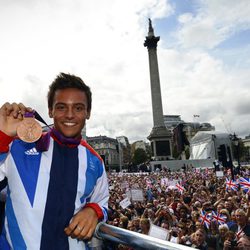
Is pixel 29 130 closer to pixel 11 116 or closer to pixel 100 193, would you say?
pixel 11 116

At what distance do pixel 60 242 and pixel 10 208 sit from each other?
0.34 m

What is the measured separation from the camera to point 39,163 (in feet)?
5.87

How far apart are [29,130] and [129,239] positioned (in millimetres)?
806

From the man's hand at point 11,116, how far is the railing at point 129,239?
0.75 m

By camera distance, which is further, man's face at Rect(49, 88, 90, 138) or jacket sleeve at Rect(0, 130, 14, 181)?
man's face at Rect(49, 88, 90, 138)

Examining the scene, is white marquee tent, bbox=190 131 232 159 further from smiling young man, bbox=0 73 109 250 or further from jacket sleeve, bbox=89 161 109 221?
smiling young man, bbox=0 73 109 250

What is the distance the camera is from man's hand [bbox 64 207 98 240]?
1.68 metres

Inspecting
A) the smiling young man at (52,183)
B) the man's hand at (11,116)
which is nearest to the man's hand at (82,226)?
the smiling young man at (52,183)

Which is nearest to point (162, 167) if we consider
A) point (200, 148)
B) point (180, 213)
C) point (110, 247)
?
point (200, 148)

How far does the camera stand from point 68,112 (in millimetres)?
2010

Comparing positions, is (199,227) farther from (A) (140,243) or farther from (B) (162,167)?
(B) (162,167)

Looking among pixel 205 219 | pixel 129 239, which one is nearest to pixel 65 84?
pixel 129 239

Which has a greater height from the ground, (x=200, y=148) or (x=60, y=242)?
(x=200, y=148)

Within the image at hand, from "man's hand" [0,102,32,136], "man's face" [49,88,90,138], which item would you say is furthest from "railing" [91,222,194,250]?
"man's hand" [0,102,32,136]
